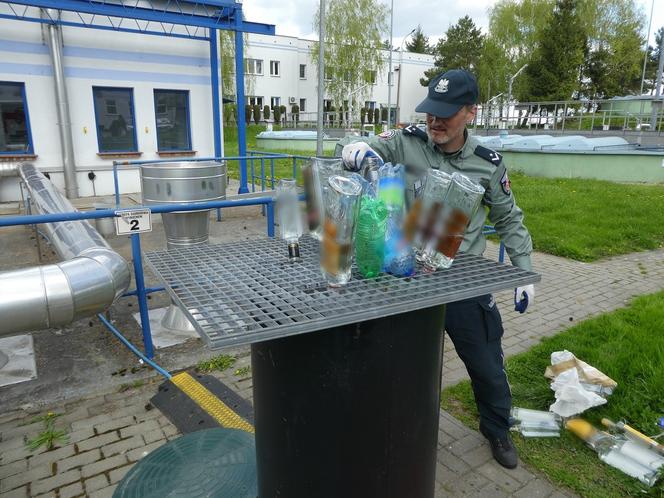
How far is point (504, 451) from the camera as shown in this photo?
2.57m

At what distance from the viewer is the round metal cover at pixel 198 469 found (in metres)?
2.27

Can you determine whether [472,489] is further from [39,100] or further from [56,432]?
[39,100]

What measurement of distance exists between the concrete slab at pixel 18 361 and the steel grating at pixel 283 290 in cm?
222

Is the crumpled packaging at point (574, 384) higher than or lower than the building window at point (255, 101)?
lower

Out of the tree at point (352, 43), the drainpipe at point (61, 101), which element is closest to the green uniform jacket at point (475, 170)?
the drainpipe at point (61, 101)

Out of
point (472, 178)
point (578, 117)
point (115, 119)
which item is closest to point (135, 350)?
point (472, 178)

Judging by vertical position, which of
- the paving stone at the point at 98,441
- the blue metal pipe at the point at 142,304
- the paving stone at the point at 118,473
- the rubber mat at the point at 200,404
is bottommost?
the paving stone at the point at 118,473

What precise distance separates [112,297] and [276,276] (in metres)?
1.54

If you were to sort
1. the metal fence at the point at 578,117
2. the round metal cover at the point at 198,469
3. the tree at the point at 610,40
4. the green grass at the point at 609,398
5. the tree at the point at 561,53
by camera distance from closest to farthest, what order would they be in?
the round metal cover at the point at 198,469 < the green grass at the point at 609,398 < the metal fence at the point at 578,117 < the tree at the point at 561,53 < the tree at the point at 610,40

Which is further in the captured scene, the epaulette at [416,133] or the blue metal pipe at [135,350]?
the blue metal pipe at [135,350]

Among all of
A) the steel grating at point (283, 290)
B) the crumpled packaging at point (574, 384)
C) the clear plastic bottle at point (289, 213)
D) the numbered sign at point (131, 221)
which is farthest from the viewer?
the numbered sign at point (131, 221)

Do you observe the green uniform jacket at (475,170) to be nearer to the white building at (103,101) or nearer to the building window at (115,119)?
the white building at (103,101)

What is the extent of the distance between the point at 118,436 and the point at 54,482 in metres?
0.40

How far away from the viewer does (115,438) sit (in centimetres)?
278
